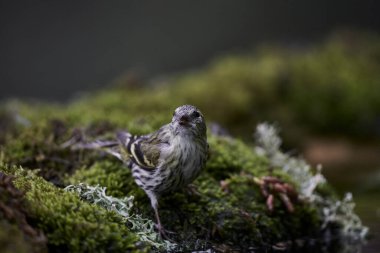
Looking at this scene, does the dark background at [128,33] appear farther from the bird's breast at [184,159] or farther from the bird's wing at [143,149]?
the bird's breast at [184,159]

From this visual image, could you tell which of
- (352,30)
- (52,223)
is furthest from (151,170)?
(352,30)

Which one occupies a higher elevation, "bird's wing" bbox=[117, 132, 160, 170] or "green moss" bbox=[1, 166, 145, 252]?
"bird's wing" bbox=[117, 132, 160, 170]

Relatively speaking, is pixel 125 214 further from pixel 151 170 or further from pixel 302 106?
pixel 302 106

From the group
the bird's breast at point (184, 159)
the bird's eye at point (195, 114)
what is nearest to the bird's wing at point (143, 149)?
the bird's breast at point (184, 159)

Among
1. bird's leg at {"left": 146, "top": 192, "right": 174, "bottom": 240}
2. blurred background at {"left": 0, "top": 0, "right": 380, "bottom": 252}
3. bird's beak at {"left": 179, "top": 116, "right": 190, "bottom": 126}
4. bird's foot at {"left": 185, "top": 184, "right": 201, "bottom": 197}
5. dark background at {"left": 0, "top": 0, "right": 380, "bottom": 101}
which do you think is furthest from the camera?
dark background at {"left": 0, "top": 0, "right": 380, "bottom": 101}

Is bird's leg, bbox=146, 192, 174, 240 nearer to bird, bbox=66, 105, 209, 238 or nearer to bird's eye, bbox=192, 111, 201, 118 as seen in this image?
bird, bbox=66, 105, 209, 238

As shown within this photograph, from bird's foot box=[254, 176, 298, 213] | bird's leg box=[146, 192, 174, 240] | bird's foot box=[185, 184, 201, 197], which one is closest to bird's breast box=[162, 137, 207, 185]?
bird's leg box=[146, 192, 174, 240]

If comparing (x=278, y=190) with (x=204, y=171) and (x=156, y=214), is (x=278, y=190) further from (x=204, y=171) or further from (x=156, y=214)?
(x=156, y=214)
